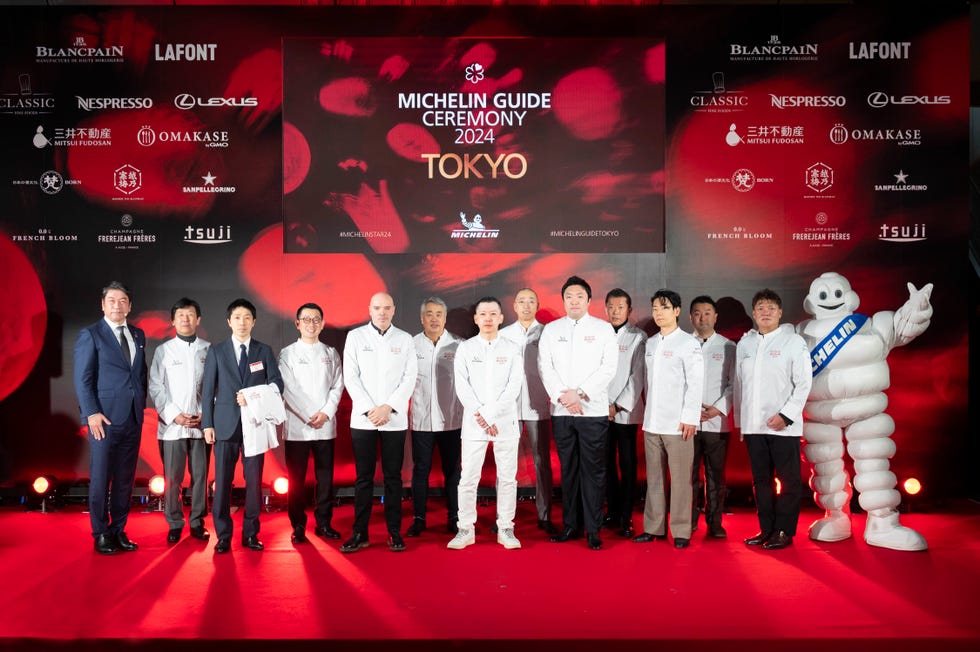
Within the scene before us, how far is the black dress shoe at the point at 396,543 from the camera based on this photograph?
15.0ft

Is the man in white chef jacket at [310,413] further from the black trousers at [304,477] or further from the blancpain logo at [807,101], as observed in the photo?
the blancpain logo at [807,101]

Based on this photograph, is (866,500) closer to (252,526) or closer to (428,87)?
(252,526)

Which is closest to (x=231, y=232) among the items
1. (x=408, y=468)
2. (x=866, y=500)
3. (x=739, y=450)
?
(x=408, y=468)

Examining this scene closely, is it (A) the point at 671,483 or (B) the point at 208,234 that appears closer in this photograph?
(A) the point at 671,483

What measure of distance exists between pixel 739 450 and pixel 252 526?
403 centimetres

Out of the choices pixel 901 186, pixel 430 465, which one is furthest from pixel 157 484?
pixel 901 186

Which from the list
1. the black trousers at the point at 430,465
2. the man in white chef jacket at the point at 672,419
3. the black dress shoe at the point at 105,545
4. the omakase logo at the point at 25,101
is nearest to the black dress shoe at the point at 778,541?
the man in white chef jacket at the point at 672,419

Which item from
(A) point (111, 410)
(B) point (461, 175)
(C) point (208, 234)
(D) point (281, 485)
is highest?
(B) point (461, 175)

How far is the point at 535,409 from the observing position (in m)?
5.20

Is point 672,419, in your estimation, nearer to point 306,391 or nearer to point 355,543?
point 355,543

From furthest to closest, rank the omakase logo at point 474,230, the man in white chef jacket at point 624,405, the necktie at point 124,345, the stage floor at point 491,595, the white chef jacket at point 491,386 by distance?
the omakase logo at point 474,230 → the man in white chef jacket at point 624,405 → the necktie at point 124,345 → the white chef jacket at point 491,386 → the stage floor at point 491,595

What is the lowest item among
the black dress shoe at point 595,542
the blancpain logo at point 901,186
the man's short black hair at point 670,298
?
the black dress shoe at point 595,542

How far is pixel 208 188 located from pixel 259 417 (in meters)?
2.57

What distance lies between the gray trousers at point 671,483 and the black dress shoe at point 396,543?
5.39 feet
